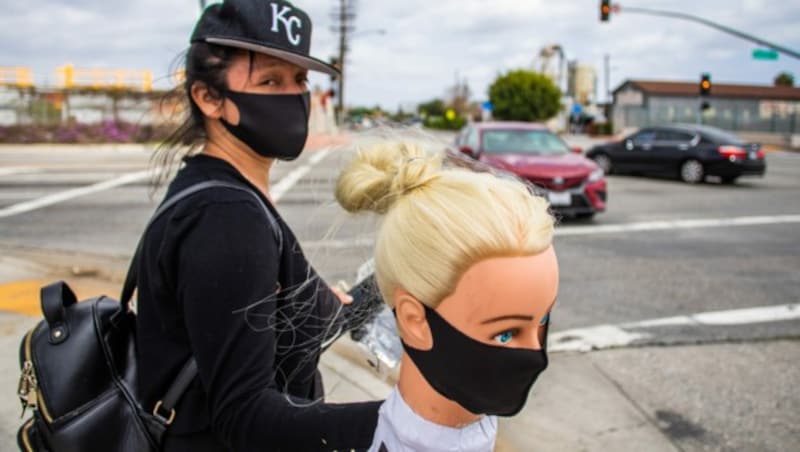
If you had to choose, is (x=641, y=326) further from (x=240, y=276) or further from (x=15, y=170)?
(x=15, y=170)

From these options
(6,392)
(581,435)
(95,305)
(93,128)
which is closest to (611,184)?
(581,435)

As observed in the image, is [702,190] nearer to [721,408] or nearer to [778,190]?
[778,190]

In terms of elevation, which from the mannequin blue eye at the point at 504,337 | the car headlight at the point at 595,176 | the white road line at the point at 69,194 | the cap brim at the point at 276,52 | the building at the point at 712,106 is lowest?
the white road line at the point at 69,194

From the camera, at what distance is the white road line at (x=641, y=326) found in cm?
448

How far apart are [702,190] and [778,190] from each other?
58.8 inches

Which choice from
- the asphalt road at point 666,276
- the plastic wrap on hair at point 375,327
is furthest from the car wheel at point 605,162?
the plastic wrap on hair at point 375,327

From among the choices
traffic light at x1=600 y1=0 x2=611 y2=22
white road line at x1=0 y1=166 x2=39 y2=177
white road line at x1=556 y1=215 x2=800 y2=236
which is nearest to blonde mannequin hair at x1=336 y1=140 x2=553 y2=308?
white road line at x1=556 y1=215 x2=800 y2=236

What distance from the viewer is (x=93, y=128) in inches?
1218

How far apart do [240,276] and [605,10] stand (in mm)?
24732

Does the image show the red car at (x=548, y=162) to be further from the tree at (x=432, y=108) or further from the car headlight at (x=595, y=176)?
the tree at (x=432, y=108)

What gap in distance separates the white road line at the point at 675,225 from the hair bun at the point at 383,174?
727cm

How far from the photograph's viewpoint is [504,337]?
1103mm

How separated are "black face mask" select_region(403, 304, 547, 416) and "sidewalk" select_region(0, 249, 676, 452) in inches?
82.7

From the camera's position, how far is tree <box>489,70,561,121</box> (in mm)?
50781
